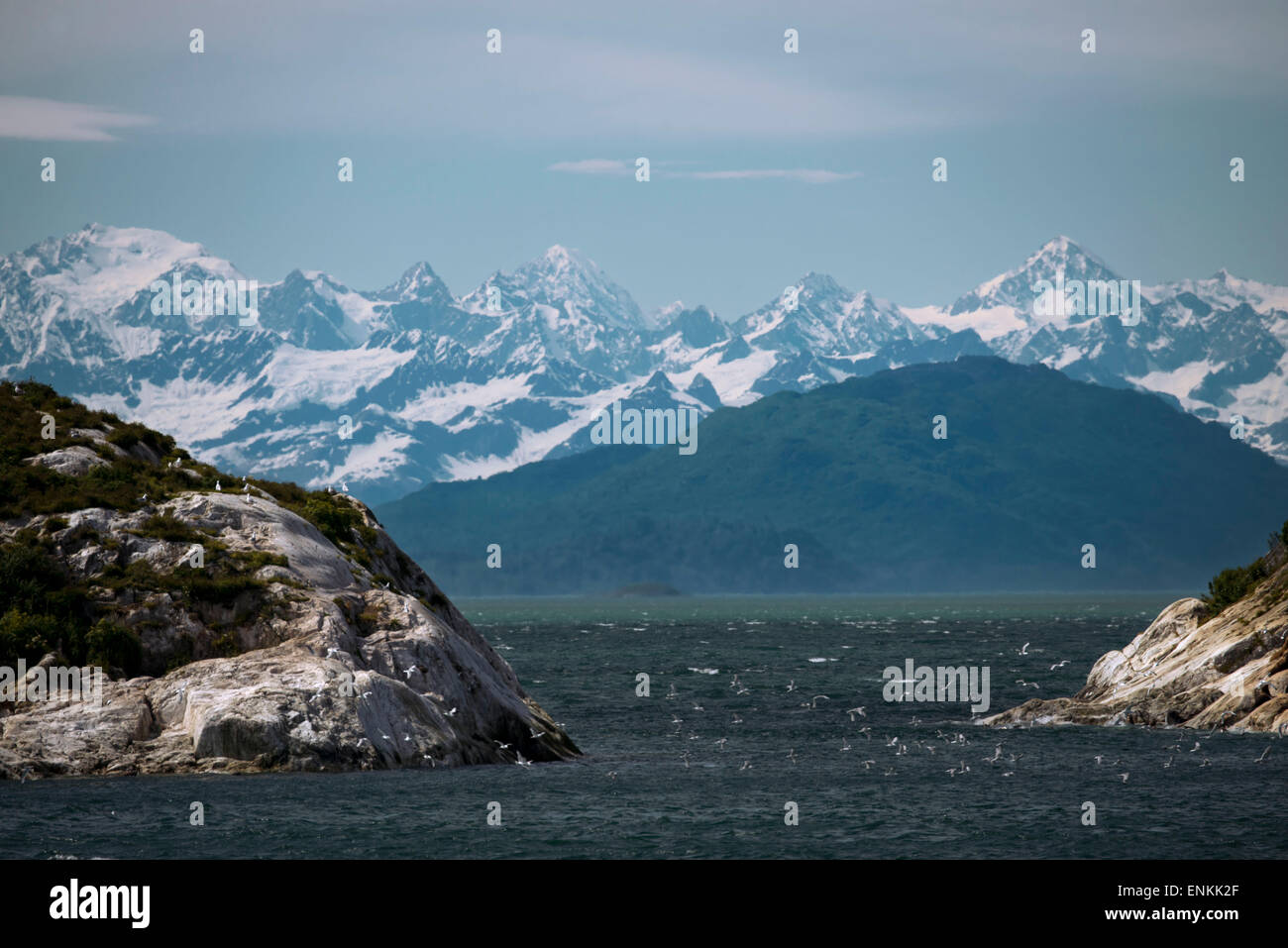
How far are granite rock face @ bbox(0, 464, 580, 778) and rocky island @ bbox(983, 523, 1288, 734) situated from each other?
2842 centimetres

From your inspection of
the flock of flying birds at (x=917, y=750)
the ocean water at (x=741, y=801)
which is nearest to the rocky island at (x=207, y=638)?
the ocean water at (x=741, y=801)

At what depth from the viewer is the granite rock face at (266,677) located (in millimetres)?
47844

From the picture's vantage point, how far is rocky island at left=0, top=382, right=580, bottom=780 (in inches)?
1891

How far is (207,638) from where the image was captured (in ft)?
171

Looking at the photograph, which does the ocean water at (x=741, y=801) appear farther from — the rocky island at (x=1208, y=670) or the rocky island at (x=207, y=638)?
the rocky island at (x=1208, y=670)

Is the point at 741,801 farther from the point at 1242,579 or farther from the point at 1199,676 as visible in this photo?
the point at 1242,579

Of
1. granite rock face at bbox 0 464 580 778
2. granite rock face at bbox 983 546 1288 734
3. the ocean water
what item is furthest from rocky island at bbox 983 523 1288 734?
granite rock face at bbox 0 464 580 778

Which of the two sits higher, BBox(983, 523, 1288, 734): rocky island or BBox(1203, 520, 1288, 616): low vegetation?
BBox(1203, 520, 1288, 616): low vegetation

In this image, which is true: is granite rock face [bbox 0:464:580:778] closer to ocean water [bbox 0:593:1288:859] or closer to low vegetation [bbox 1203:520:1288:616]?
ocean water [bbox 0:593:1288:859]

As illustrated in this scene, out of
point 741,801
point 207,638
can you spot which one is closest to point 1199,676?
point 741,801
